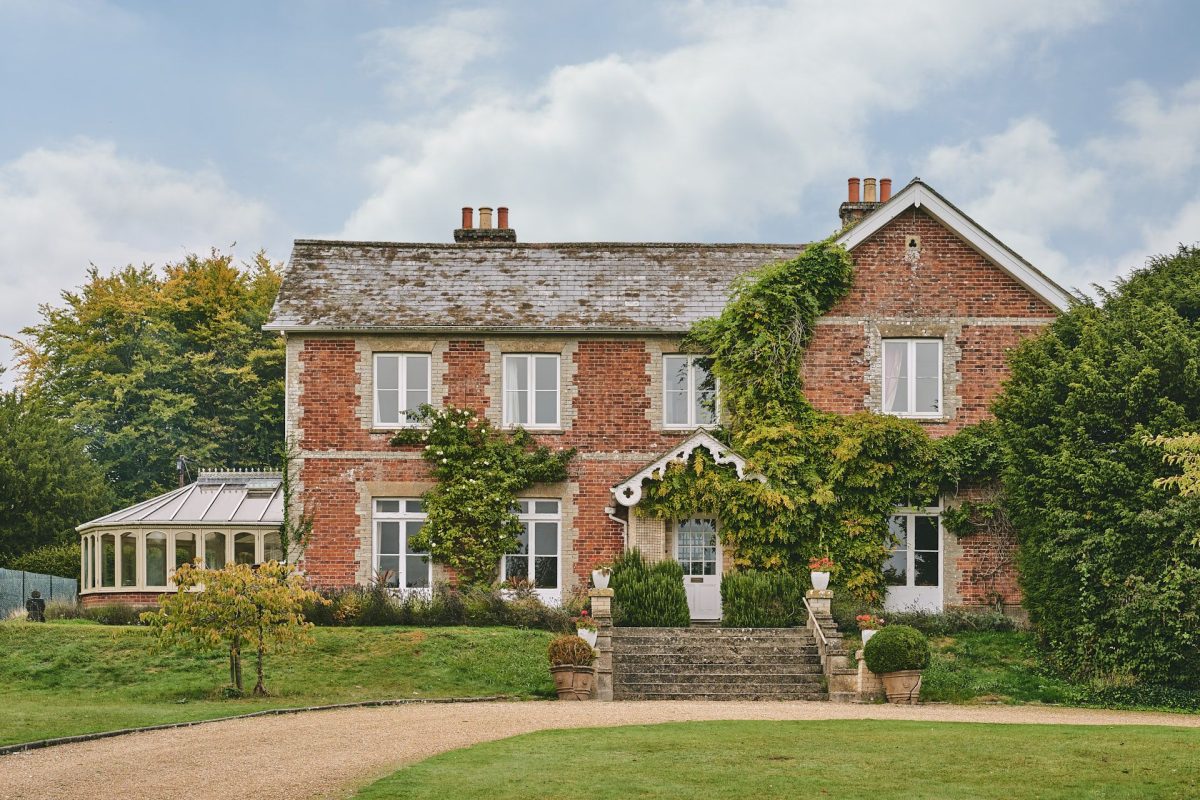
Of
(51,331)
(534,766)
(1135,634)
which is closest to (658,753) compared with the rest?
(534,766)

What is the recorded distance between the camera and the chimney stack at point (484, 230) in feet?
111

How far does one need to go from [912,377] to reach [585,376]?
6.52m

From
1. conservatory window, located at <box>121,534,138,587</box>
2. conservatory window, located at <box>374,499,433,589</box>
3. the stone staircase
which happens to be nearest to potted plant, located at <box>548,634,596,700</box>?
the stone staircase

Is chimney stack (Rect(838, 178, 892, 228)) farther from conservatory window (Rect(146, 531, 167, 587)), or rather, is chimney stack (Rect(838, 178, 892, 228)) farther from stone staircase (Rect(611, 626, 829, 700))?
conservatory window (Rect(146, 531, 167, 587))

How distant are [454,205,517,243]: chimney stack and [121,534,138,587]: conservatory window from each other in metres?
9.66

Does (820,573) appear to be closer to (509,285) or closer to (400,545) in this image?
(400,545)

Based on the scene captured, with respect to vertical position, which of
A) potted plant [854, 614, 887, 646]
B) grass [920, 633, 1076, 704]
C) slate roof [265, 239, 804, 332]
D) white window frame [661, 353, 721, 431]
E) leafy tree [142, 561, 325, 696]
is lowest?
grass [920, 633, 1076, 704]

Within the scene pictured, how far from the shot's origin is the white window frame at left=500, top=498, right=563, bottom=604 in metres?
29.5

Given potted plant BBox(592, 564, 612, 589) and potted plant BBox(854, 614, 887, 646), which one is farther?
potted plant BBox(592, 564, 612, 589)

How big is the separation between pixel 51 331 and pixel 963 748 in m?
44.7

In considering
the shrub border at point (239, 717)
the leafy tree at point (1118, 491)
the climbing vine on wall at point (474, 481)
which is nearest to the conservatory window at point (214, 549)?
the climbing vine on wall at point (474, 481)

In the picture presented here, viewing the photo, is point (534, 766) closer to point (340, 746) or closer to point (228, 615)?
point (340, 746)

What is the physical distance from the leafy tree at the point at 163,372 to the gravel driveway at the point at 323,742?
31.5 m

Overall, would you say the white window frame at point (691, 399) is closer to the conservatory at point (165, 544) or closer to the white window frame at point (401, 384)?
the white window frame at point (401, 384)
